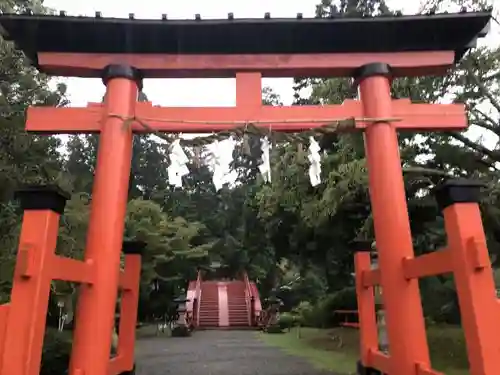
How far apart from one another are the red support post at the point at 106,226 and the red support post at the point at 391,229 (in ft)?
7.81

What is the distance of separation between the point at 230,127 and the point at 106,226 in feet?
4.94

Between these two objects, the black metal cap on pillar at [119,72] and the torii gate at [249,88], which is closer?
the torii gate at [249,88]

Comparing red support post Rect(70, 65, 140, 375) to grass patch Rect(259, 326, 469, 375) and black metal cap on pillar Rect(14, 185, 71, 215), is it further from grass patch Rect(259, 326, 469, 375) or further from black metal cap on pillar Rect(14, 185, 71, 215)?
grass patch Rect(259, 326, 469, 375)

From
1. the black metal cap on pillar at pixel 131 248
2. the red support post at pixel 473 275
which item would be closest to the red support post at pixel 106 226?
the black metal cap on pillar at pixel 131 248

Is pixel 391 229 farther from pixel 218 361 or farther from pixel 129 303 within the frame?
pixel 218 361

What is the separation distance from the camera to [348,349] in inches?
493

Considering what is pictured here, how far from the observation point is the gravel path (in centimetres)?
867

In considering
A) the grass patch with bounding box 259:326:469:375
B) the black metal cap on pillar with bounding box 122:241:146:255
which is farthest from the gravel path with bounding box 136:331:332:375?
the black metal cap on pillar with bounding box 122:241:146:255

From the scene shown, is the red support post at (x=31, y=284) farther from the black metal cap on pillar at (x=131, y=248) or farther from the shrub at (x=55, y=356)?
the shrub at (x=55, y=356)

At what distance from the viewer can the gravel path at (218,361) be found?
8.67 meters

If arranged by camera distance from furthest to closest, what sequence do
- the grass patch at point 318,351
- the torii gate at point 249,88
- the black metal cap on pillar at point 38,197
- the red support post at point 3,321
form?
the grass patch at point 318,351, the torii gate at point 249,88, the black metal cap on pillar at point 38,197, the red support post at point 3,321

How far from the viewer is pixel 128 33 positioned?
452 cm

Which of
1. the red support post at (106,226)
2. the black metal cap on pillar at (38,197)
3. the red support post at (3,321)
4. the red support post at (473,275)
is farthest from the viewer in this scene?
the red support post at (106,226)

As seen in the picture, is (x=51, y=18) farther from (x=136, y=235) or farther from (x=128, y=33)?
(x=136, y=235)
